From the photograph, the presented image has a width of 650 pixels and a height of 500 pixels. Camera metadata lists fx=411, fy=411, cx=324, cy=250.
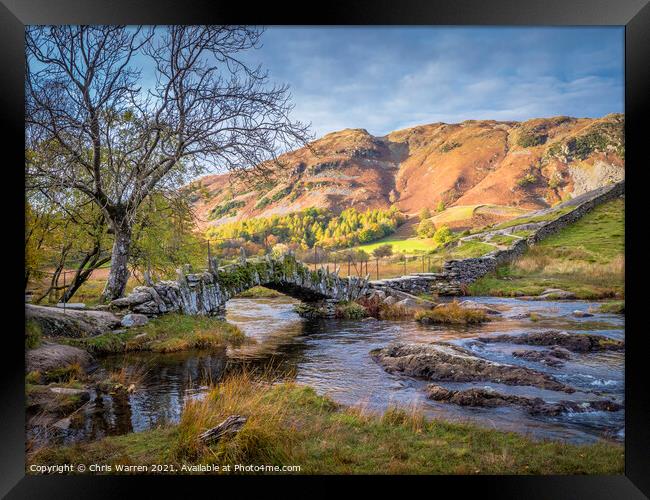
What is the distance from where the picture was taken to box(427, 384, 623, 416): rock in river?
4762 millimetres

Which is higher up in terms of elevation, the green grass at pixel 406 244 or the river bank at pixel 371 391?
the green grass at pixel 406 244

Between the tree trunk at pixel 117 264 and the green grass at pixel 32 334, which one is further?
the tree trunk at pixel 117 264

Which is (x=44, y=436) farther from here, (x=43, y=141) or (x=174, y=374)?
(x=43, y=141)

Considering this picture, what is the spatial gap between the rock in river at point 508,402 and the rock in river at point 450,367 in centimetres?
21

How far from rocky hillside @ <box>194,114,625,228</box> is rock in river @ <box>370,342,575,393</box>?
2.02 metres

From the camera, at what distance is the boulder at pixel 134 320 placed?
18.8 feet

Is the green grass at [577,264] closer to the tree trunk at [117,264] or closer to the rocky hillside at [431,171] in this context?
the rocky hillside at [431,171]

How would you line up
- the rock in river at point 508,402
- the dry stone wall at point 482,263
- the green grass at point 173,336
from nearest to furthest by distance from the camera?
the rock in river at point 508,402
the green grass at point 173,336
the dry stone wall at point 482,263

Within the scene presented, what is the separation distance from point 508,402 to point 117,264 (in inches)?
214

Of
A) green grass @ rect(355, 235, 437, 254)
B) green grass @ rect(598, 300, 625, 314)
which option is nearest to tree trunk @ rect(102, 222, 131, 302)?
green grass @ rect(355, 235, 437, 254)

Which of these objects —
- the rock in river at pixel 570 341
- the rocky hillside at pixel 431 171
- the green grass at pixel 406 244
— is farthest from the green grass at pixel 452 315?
the rocky hillside at pixel 431 171

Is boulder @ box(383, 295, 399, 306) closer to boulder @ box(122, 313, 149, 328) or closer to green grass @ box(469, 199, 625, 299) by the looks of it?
green grass @ box(469, 199, 625, 299)
